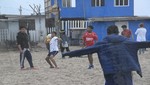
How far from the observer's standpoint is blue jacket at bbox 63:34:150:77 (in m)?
6.55

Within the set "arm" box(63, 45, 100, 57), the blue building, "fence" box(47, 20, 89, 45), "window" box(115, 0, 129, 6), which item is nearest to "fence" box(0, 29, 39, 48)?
"fence" box(47, 20, 89, 45)

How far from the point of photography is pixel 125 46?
6.65 metres

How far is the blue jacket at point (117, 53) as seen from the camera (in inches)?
258

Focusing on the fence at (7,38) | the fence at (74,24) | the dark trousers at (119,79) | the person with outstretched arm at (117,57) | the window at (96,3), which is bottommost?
the fence at (7,38)

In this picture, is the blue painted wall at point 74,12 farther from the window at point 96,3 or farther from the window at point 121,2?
the window at point 121,2

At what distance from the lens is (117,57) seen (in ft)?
21.6

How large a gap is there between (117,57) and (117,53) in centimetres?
7

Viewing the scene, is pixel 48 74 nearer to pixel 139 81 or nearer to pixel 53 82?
pixel 53 82

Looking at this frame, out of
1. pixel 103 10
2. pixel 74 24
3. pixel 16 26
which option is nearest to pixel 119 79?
pixel 16 26

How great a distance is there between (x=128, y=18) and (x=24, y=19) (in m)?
9.84

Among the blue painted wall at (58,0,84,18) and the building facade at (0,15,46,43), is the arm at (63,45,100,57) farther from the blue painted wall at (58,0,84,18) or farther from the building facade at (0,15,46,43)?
the blue painted wall at (58,0,84,18)

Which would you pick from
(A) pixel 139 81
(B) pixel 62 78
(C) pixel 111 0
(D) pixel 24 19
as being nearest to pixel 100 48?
(A) pixel 139 81

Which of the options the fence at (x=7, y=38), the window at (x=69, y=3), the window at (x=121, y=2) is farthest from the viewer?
the window at (x=69, y=3)

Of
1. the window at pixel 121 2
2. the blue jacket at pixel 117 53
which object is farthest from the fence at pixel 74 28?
the blue jacket at pixel 117 53
